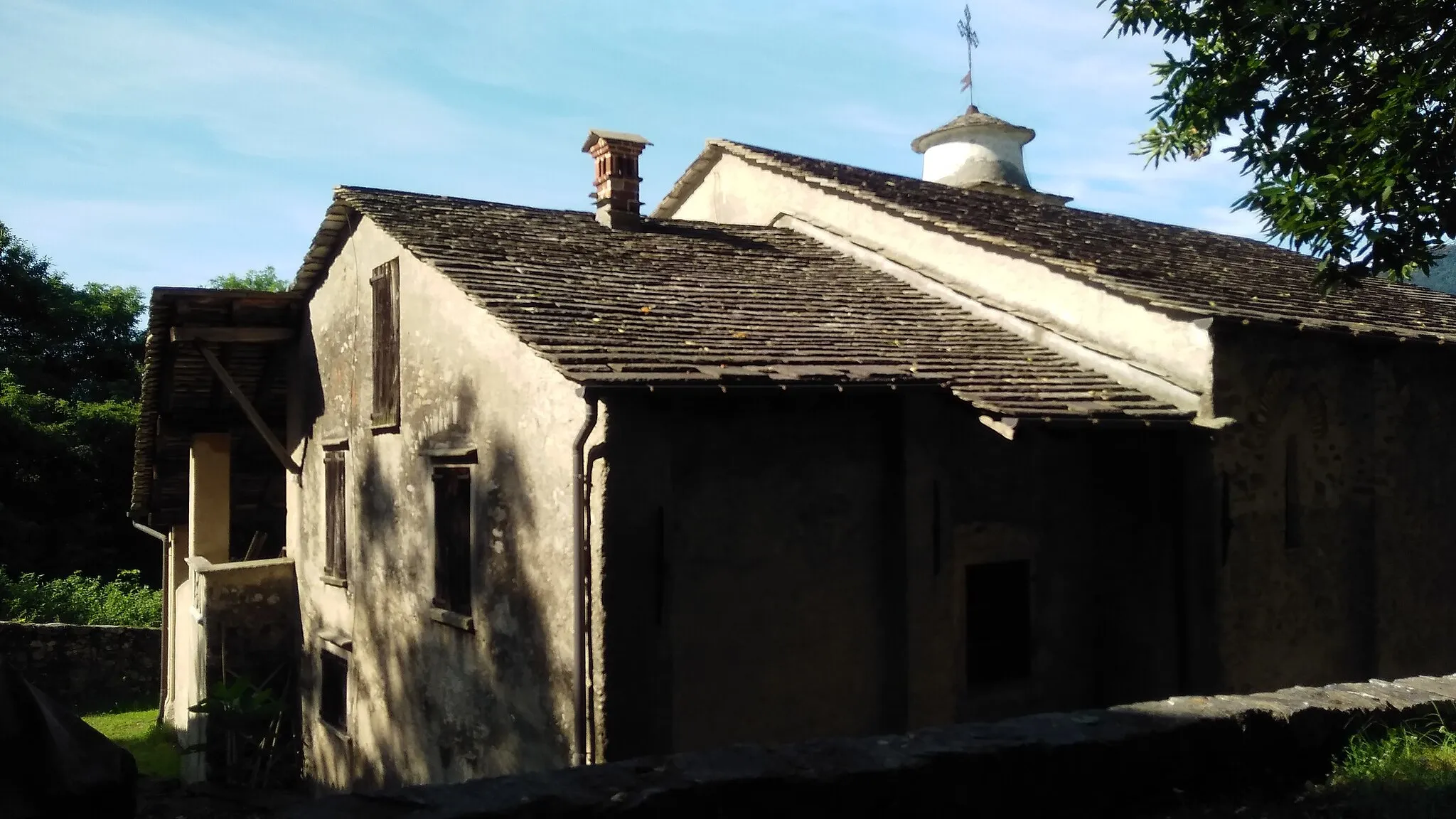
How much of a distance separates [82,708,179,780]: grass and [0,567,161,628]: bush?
260 centimetres

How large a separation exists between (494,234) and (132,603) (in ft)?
52.2

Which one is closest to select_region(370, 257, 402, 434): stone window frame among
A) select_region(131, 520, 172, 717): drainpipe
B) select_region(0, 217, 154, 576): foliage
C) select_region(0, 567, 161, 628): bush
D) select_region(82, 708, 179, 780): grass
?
select_region(82, 708, 179, 780): grass

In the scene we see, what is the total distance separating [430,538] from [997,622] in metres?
4.94

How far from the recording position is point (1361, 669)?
10.1m

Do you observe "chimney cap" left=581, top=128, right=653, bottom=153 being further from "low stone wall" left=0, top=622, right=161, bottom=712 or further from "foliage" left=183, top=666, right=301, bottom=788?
"low stone wall" left=0, top=622, right=161, bottom=712

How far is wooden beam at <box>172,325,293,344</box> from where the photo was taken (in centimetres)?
1162

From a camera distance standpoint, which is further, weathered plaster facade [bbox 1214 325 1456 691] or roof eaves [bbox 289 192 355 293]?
roof eaves [bbox 289 192 355 293]

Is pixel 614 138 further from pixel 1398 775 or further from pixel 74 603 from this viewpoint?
pixel 74 603

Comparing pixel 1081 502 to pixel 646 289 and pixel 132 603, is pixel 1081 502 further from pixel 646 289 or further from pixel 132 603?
pixel 132 603

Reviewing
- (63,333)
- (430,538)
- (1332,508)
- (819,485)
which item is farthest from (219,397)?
(63,333)

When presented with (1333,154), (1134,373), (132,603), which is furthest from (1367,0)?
(132,603)

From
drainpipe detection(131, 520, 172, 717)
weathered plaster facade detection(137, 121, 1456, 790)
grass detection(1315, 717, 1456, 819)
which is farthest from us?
drainpipe detection(131, 520, 172, 717)

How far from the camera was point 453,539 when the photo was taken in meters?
8.94

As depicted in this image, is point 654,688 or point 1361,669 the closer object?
point 654,688
